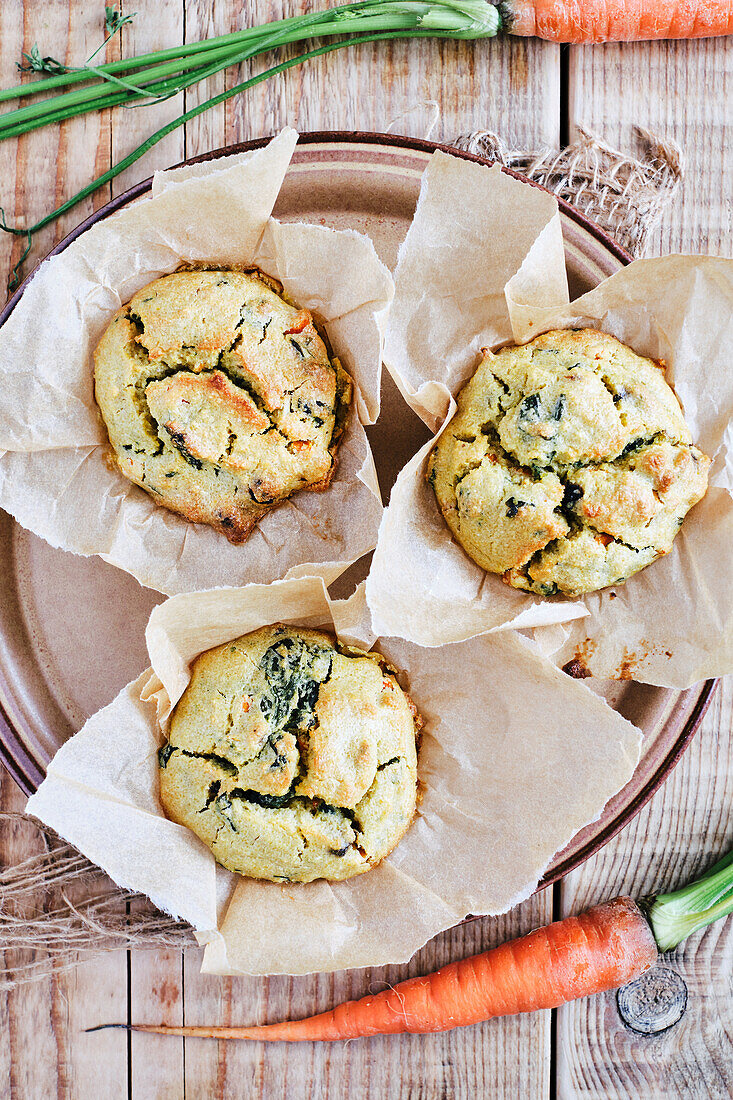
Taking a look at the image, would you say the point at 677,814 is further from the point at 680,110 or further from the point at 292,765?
the point at 680,110

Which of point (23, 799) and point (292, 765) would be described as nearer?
point (292, 765)

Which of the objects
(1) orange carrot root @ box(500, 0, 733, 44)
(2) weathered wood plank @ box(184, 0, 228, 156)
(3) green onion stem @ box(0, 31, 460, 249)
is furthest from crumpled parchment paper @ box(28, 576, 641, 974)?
(1) orange carrot root @ box(500, 0, 733, 44)

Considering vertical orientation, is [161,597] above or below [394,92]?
below

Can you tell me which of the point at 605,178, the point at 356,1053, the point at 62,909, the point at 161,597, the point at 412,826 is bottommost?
the point at 356,1053

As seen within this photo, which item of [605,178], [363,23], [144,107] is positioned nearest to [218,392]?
[144,107]

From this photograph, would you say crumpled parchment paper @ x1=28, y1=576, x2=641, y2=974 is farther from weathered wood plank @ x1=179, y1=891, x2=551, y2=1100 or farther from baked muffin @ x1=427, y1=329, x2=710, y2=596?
weathered wood plank @ x1=179, y1=891, x2=551, y2=1100

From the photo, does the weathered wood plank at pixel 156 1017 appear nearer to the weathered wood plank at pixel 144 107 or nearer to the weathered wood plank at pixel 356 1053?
the weathered wood plank at pixel 356 1053

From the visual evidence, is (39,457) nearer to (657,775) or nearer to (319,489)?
(319,489)

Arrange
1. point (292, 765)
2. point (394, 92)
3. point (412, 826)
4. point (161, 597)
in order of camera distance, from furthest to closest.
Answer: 1. point (394, 92)
2. point (161, 597)
3. point (412, 826)
4. point (292, 765)
